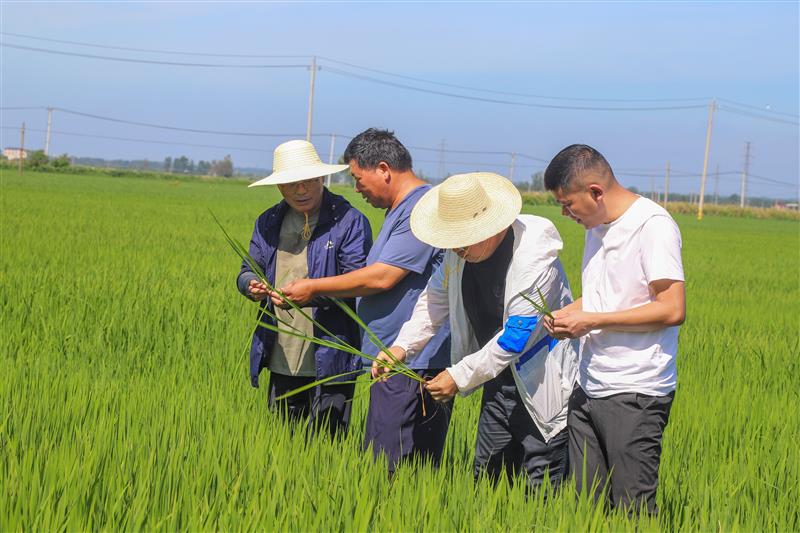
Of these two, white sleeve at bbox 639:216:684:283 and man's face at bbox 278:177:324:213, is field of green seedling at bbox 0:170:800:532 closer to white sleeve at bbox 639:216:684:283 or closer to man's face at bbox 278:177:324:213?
white sleeve at bbox 639:216:684:283

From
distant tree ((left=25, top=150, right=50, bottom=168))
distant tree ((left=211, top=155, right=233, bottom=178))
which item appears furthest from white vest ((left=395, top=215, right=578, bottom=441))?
distant tree ((left=211, top=155, right=233, bottom=178))

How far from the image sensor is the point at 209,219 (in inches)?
763

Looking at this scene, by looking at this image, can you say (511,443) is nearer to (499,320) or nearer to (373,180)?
(499,320)

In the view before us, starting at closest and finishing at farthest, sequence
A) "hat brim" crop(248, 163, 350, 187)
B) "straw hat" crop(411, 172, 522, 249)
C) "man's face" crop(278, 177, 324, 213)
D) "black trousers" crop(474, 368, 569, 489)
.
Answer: "straw hat" crop(411, 172, 522, 249), "black trousers" crop(474, 368, 569, 489), "hat brim" crop(248, 163, 350, 187), "man's face" crop(278, 177, 324, 213)

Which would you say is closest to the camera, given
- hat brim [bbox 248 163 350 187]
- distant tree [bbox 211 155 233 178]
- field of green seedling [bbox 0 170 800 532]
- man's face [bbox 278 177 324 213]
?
field of green seedling [bbox 0 170 800 532]

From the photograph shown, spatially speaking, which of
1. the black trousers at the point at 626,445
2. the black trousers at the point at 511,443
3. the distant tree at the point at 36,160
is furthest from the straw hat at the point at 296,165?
the distant tree at the point at 36,160

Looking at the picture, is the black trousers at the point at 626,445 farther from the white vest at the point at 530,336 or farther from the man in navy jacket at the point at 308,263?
the man in navy jacket at the point at 308,263

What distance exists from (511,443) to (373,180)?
1.06 meters

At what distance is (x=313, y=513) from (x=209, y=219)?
17.2m

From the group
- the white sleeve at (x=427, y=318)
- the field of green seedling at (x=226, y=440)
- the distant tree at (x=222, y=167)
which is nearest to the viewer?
the field of green seedling at (x=226, y=440)

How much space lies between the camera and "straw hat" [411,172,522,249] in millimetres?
2959

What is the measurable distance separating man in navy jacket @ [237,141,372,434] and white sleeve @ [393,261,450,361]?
0.47m

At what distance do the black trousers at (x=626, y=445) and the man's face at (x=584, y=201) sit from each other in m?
0.54

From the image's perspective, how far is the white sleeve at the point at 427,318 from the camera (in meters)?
3.36
